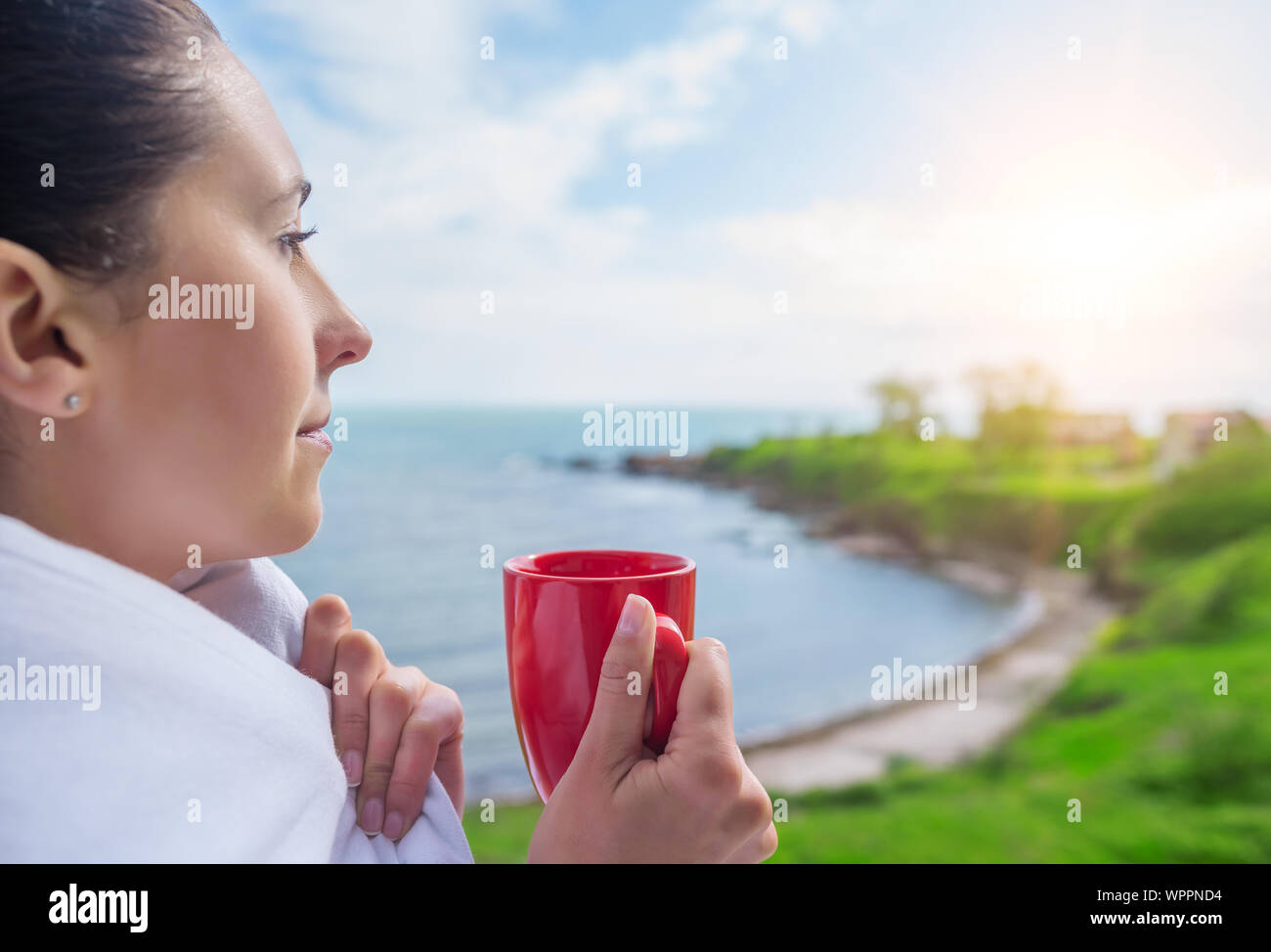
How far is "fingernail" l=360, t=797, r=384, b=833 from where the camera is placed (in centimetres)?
63

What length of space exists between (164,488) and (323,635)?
201mm

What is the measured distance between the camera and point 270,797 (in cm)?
56

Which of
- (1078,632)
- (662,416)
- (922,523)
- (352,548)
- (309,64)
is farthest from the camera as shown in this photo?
(922,523)

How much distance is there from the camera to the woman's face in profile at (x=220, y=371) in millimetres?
539

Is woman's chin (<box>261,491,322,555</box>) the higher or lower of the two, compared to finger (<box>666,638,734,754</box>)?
higher

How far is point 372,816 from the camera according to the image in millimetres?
632

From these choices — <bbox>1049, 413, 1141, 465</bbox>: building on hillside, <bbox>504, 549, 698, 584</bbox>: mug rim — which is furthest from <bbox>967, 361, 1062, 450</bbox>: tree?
<bbox>504, 549, 698, 584</bbox>: mug rim

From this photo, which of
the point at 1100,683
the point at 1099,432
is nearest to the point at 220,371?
the point at 1100,683

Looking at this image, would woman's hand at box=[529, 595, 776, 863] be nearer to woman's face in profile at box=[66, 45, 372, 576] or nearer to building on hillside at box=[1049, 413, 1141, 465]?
woman's face in profile at box=[66, 45, 372, 576]

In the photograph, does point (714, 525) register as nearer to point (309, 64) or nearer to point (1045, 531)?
point (1045, 531)

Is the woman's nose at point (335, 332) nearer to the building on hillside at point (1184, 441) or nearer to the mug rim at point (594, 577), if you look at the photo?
the mug rim at point (594, 577)

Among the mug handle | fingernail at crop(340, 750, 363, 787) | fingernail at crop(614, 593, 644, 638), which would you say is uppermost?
fingernail at crop(614, 593, 644, 638)

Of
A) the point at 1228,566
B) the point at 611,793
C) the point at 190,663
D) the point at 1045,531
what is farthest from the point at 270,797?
the point at 1045,531

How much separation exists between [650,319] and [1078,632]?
7848mm
